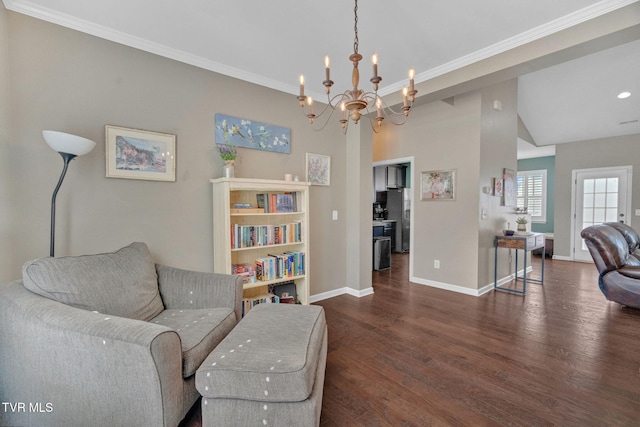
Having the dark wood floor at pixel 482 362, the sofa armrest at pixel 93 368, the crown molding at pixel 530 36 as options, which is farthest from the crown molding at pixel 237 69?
the dark wood floor at pixel 482 362

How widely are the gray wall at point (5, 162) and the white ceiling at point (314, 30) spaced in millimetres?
282

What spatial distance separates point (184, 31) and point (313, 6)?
3.51 ft

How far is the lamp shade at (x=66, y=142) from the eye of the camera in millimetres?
1682

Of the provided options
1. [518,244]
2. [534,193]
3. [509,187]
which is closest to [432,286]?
[518,244]

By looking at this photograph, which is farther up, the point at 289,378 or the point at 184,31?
the point at 184,31

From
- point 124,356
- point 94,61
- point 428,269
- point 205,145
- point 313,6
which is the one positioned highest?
point 313,6

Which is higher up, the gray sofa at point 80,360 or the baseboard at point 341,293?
the gray sofa at point 80,360

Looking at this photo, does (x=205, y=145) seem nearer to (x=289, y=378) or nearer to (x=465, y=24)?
(x=289, y=378)

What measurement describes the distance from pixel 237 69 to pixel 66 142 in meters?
1.67

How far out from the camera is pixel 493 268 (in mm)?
4137

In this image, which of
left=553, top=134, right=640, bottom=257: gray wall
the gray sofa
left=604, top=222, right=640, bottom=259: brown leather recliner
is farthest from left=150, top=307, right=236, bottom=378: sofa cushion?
left=553, top=134, right=640, bottom=257: gray wall

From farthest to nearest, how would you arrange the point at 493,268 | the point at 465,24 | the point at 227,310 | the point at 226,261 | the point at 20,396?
1. the point at 493,268
2. the point at 226,261
3. the point at 465,24
4. the point at 227,310
5. the point at 20,396

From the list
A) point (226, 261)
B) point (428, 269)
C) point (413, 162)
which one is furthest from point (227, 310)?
point (413, 162)

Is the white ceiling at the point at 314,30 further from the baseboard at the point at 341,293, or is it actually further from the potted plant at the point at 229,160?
the baseboard at the point at 341,293
